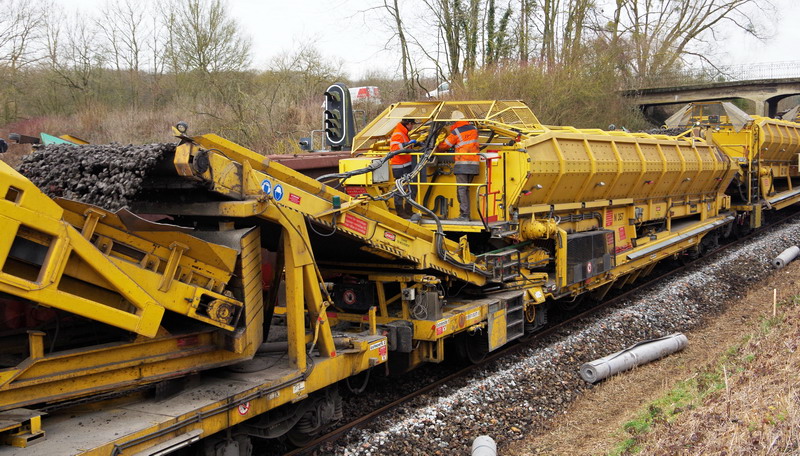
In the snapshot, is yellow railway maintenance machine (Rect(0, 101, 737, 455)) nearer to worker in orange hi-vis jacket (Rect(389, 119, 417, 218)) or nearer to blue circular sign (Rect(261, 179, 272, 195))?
blue circular sign (Rect(261, 179, 272, 195))

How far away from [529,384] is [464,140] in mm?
3061

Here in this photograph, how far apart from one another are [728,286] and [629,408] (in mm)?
6863

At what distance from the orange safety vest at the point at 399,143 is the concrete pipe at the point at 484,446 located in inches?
152

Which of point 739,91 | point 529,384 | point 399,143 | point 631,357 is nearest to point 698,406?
point 529,384

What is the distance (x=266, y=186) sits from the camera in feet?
16.0

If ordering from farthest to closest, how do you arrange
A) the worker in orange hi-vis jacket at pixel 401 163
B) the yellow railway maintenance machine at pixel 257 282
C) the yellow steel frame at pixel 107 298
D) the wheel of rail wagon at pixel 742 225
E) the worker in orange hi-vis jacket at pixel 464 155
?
the wheel of rail wagon at pixel 742 225, the worker in orange hi-vis jacket at pixel 401 163, the worker in orange hi-vis jacket at pixel 464 155, the yellow railway maintenance machine at pixel 257 282, the yellow steel frame at pixel 107 298

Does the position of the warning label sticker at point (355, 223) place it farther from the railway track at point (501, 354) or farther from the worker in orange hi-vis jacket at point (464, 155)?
the worker in orange hi-vis jacket at point (464, 155)

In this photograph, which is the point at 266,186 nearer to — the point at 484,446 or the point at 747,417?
the point at 484,446

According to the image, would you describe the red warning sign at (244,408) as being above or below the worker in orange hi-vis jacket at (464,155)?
below

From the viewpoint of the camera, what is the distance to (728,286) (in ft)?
41.1

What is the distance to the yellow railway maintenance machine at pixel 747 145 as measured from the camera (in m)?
16.5

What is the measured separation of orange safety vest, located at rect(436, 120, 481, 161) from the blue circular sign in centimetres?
356

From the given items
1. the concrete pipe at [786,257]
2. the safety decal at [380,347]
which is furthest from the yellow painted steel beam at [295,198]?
the concrete pipe at [786,257]

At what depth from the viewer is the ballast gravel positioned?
233 inches
